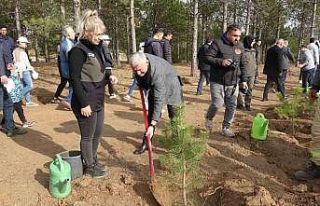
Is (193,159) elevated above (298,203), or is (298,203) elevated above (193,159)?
(193,159)

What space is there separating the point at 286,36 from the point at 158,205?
3213cm

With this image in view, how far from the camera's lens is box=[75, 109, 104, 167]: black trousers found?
13.9 ft

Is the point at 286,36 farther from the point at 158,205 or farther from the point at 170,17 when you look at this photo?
the point at 158,205

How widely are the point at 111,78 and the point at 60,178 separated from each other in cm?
125

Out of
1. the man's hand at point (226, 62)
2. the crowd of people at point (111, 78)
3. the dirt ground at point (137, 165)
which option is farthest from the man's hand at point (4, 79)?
the man's hand at point (226, 62)

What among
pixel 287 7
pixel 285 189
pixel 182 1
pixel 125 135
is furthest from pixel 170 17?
pixel 285 189

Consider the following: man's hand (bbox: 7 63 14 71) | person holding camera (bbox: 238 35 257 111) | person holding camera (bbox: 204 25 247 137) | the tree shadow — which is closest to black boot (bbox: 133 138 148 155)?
the tree shadow

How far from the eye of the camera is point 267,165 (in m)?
5.12

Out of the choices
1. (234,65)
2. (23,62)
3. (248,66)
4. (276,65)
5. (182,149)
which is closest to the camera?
(182,149)

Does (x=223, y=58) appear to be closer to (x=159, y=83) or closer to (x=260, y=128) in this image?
(x=260, y=128)

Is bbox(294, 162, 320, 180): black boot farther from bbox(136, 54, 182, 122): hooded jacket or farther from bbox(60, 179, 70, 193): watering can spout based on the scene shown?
bbox(60, 179, 70, 193): watering can spout

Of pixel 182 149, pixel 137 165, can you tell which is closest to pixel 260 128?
pixel 137 165

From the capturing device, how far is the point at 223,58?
5.59m

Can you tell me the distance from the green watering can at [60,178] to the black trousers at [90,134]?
303 millimetres
